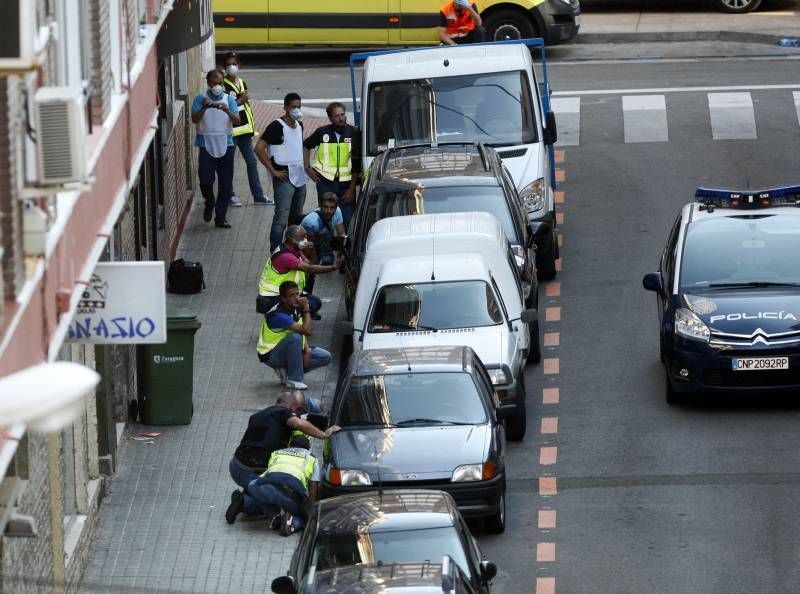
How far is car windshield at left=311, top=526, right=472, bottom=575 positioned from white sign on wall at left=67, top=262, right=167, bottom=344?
5.86ft

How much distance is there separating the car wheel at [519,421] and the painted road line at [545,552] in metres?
2.28

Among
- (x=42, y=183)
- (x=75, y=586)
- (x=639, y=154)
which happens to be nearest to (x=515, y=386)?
(x=75, y=586)

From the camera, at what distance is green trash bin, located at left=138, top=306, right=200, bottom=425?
712 inches

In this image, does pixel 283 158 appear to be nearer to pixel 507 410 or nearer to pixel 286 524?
pixel 507 410

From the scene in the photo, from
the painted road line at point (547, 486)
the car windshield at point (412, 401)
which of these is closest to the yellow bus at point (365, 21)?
the painted road line at point (547, 486)

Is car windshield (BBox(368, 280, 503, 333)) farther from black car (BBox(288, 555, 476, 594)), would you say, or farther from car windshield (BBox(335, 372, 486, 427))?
black car (BBox(288, 555, 476, 594))

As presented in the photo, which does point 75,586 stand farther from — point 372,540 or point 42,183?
point 42,183

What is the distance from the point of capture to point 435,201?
20938mm

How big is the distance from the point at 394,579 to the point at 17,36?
201 inches

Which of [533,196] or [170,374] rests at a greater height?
[533,196]

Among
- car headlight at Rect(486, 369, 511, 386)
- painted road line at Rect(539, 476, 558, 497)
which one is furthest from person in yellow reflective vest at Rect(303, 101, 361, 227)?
painted road line at Rect(539, 476, 558, 497)

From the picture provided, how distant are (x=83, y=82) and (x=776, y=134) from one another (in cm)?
1857

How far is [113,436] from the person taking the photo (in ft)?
56.4

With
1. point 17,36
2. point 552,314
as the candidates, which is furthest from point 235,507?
point 17,36
